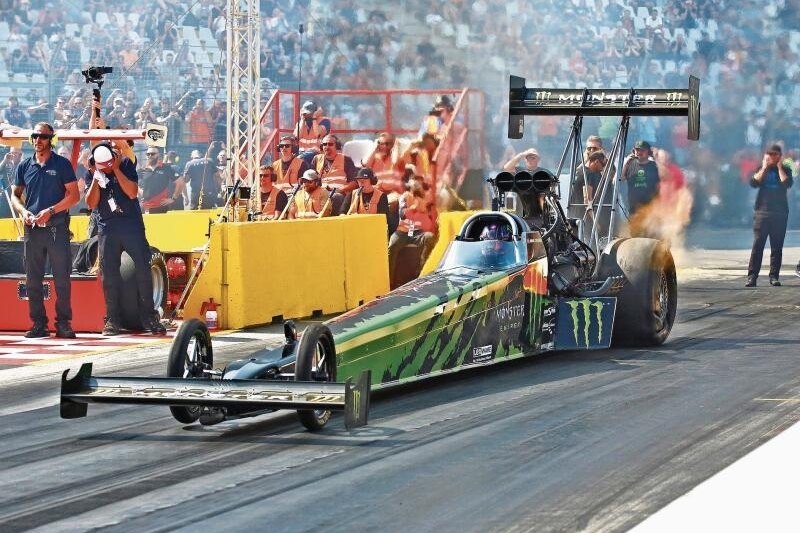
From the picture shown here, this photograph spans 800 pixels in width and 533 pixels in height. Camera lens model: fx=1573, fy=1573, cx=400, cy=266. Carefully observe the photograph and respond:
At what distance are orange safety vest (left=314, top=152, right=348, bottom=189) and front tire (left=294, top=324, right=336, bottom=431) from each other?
1378 centimetres

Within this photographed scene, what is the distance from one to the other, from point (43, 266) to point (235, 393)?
7.28m

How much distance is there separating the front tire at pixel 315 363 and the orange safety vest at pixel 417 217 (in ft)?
37.9

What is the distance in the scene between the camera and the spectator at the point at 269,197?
71.9 feet

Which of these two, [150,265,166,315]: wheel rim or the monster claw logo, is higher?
the monster claw logo

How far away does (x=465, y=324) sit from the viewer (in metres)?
11.2

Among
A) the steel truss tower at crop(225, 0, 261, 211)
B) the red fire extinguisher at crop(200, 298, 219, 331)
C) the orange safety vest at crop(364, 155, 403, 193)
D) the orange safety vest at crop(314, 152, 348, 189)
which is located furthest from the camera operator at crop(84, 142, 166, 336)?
the orange safety vest at crop(364, 155, 403, 193)

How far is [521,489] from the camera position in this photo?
761 centimetres

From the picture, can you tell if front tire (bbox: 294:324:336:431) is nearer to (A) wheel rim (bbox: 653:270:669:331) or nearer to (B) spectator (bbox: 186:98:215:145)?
(A) wheel rim (bbox: 653:270:669:331)

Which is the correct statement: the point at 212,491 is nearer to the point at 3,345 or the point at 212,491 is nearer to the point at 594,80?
the point at 3,345

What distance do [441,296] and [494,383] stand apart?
3.18ft

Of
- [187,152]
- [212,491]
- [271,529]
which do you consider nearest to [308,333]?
[212,491]

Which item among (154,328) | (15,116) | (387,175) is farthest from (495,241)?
(15,116)

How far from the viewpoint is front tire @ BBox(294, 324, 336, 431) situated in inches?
352

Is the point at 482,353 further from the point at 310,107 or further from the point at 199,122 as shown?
the point at 199,122
